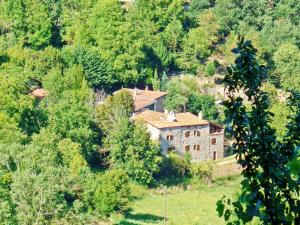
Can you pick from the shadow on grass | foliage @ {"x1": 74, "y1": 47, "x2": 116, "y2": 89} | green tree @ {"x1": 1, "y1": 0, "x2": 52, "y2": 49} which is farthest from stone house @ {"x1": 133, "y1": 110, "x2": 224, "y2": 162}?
green tree @ {"x1": 1, "y1": 0, "x2": 52, "y2": 49}

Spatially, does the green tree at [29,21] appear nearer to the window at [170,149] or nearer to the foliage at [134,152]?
the window at [170,149]

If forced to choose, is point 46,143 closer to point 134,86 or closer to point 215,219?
point 215,219

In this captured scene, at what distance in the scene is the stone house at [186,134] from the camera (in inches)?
1617

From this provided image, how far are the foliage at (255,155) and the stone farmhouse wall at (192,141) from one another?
34.7m

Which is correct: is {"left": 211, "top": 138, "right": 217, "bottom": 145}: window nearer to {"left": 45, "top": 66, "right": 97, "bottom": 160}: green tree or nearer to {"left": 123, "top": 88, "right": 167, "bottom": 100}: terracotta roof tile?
{"left": 123, "top": 88, "right": 167, "bottom": 100}: terracotta roof tile

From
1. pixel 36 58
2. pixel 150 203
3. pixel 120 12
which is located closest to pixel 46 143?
pixel 150 203

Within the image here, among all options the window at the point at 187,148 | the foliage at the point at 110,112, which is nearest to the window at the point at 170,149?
the window at the point at 187,148

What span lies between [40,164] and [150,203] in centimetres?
766

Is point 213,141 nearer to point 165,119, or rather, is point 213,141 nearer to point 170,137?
point 170,137

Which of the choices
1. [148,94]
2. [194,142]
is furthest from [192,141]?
[148,94]

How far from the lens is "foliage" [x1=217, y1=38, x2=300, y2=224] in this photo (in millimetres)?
5750

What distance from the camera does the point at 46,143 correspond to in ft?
116

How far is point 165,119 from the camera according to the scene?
138 ft

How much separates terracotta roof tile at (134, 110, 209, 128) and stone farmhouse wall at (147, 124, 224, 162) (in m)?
0.26
